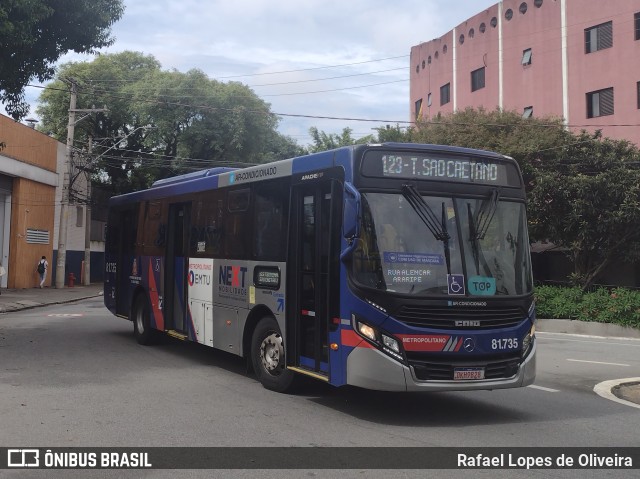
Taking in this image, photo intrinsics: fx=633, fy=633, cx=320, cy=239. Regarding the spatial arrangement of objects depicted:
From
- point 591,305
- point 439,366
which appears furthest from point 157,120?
point 439,366

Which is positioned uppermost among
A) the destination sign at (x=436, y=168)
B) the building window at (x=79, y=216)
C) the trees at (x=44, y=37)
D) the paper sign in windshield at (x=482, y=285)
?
the trees at (x=44, y=37)

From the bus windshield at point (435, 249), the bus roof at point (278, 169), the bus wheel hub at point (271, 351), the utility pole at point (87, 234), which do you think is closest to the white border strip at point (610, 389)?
the bus windshield at point (435, 249)

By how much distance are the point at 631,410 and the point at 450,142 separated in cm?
1864

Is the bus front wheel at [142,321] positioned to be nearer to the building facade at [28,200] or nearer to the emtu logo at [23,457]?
the emtu logo at [23,457]

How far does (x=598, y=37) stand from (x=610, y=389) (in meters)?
24.7

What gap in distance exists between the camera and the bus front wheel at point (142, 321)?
510 inches

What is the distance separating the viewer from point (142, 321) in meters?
13.2

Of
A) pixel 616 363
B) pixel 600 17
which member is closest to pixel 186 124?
pixel 600 17

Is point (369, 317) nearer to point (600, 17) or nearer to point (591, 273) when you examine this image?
point (591, 273)

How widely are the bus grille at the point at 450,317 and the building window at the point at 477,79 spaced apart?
3161 cm

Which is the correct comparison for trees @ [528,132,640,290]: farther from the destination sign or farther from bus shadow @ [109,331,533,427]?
the destination sign

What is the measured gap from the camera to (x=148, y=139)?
44219mm

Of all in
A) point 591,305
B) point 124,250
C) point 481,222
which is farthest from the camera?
point 591,305

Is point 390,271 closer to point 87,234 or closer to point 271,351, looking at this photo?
point 271,351
